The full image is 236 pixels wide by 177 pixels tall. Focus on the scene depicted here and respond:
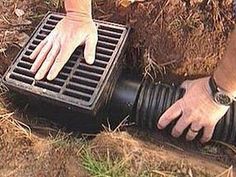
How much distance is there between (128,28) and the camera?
191 cm

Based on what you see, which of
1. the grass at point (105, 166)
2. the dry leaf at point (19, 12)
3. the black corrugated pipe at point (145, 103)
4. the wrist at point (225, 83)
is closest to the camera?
the grass at point (105, 166)

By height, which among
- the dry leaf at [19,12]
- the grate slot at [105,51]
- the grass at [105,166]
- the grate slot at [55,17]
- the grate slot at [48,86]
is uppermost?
the grate slot at [105,51]

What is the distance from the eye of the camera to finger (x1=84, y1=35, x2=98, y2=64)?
69.8 inches

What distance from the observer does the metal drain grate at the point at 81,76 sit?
1671 millimetres

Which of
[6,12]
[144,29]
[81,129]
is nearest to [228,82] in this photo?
[144,29]

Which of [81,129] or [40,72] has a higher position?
[40,72]

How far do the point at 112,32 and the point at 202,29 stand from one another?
37 cm

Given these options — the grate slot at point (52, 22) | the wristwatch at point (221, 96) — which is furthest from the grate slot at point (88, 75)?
the wristwatch at point (221, 96)

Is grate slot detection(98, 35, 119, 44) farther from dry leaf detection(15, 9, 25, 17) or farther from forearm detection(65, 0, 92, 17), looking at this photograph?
dry leaf detection(15, 9, 25, 17)

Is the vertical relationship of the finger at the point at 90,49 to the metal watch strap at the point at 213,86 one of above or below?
below

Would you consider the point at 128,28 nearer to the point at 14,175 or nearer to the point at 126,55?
the point at 126,55

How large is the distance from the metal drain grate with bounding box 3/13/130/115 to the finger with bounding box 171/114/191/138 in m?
0.29

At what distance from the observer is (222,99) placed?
1.63m

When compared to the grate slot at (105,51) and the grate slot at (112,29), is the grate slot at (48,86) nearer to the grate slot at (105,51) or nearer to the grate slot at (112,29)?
the grate slot at (105,51)
